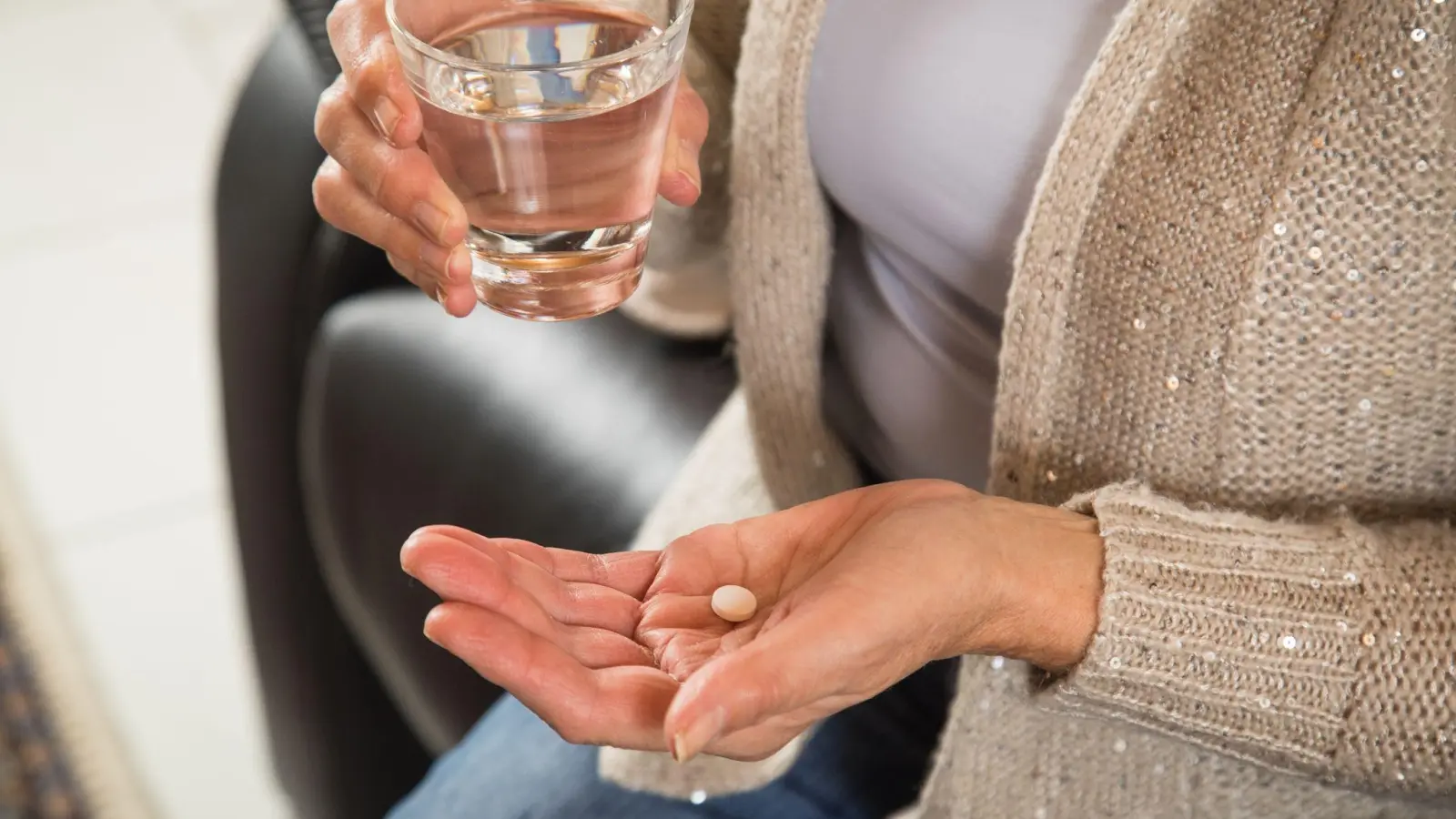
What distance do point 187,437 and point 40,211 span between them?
53 cm

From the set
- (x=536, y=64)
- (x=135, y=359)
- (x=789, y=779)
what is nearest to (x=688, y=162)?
(x=536, y=64)

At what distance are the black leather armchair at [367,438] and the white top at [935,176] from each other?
9.6 inches

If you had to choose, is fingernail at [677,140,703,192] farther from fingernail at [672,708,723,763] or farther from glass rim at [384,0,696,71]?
fingernail at [672,708,723,763]

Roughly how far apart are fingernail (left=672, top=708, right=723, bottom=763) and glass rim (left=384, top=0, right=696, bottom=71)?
197 mm

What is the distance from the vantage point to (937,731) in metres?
0.73

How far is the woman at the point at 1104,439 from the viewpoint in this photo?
0.45 metres

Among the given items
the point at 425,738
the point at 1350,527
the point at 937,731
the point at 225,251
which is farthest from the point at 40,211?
the point at 1350,527

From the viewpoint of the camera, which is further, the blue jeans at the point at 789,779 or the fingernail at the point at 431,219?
the blue jeans at the point at 789,779

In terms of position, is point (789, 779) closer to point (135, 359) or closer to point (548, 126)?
point (548, 126)

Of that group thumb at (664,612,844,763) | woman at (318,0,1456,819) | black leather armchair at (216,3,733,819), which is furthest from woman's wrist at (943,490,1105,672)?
black leather armchair at (216,3,733,819)

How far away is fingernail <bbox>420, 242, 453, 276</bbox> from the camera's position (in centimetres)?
46

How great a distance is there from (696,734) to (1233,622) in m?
0.25

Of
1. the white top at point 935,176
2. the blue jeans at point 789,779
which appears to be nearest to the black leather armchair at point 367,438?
the blue jeans at point 789,779

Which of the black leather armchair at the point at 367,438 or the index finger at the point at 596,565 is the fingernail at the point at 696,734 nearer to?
the index finger at the point at 596,565
